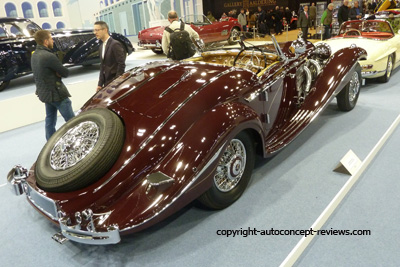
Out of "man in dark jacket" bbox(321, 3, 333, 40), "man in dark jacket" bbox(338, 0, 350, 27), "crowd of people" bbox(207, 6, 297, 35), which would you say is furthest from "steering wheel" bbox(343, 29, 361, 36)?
"crowd of people" bbox(207, 6, 297, 35)

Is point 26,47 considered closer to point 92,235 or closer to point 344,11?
point 92,235

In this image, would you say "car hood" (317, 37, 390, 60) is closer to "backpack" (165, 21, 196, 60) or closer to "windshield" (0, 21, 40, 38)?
"backpack" (165, 21, 196, 60)

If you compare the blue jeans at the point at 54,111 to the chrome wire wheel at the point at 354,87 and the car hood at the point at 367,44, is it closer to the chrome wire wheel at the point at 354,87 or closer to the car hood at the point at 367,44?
the chrome wire wheel at the point at 354,87

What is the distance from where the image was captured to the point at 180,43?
586cm

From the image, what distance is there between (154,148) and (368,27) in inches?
255

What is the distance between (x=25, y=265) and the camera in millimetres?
2359

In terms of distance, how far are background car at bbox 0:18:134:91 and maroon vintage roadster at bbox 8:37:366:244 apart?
5.17 meters

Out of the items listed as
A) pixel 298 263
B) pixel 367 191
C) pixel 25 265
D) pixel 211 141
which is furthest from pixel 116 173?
pixel 367 191

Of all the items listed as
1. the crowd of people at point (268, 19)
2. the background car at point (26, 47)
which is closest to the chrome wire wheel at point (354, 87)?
the background car at point (26, 47)

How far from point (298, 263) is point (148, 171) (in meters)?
1.20

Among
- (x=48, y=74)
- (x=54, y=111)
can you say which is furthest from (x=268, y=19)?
(x=48, y=74)

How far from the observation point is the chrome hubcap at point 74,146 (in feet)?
7.89

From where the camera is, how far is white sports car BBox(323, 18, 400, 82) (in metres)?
5.82

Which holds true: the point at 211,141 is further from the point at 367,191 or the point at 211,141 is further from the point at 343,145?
the point at 343,145
